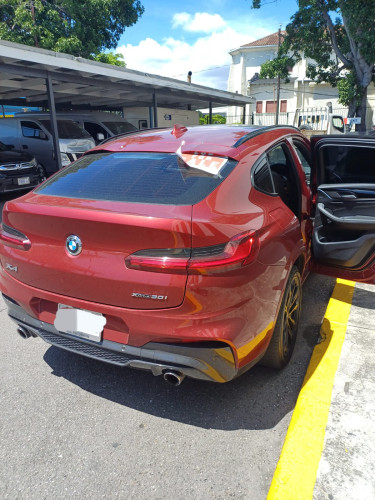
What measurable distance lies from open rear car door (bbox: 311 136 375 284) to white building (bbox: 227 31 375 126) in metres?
30.0

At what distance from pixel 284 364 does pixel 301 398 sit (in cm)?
34

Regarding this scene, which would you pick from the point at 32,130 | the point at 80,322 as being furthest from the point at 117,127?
the point at 80,322

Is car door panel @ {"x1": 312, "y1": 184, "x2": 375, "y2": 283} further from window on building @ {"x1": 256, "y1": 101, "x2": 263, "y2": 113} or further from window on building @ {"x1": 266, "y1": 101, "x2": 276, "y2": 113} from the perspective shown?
window on building @ {"x1": 256, "y1": 101, "x2": 263, "y2": 113}

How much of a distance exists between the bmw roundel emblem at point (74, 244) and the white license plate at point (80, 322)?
1.08 ft

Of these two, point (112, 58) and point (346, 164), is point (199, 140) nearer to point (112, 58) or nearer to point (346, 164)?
point (346, 164)

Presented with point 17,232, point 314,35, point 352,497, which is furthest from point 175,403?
point 314,35

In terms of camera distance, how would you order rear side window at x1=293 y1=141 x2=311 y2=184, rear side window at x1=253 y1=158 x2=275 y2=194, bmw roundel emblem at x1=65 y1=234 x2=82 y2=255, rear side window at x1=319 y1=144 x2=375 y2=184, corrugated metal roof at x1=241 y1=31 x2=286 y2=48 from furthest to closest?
corrugated metal roof at x1=241 y1=31 x2=286 y2=48 → rear side window at x1=319 y1=144 x2=375 y2=184 → rear side window at x1=293 y1=141 x2=311 y2=184 → rear side window at x1=253 y1=158 x2=275 y2=194 → bmw roundel emblem at x1=65 y1=234 x2=82 y2=255

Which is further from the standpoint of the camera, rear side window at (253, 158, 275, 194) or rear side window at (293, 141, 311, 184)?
rear side window at (293, 141, 311, 184)

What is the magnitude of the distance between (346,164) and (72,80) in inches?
317

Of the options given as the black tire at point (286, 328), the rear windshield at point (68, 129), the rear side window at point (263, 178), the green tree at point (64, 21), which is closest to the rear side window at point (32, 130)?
the rear windshield at point (68, 129)

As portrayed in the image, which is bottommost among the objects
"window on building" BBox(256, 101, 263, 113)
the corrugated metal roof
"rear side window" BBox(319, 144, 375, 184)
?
"rear side window" BBox(319, 144, 375, 184)

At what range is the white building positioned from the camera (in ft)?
115

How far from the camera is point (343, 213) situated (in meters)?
3.45

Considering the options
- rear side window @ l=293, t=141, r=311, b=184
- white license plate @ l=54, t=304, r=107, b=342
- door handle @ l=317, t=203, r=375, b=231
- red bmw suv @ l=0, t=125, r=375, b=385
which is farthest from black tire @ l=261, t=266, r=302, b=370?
rear side window @ l=293, t=141, r=311, b=184
